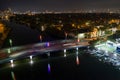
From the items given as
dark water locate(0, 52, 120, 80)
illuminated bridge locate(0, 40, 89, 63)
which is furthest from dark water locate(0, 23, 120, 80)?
illuminated bridge locate(0, 40, 89, 63)

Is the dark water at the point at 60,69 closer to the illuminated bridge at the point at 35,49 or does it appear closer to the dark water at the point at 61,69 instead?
the dark water at the point at 61,69

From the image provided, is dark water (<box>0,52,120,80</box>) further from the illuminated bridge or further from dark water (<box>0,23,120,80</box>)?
the illuminated bridge

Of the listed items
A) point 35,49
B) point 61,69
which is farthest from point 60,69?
point 35,49

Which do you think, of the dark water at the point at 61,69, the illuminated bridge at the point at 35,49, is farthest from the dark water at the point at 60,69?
the illuminated bridge at the point at 35,49

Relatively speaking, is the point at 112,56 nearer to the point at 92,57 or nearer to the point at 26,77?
the point at 92,57

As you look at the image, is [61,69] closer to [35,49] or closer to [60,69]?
[60,69]

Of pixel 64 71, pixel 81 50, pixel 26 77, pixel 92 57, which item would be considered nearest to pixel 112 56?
pixel 92 57
